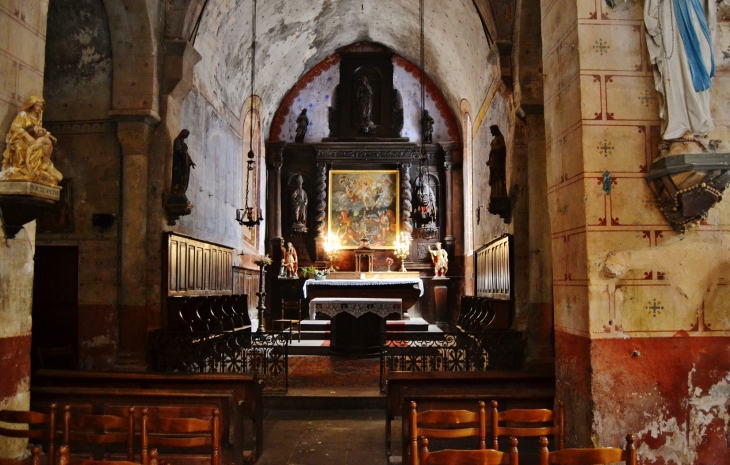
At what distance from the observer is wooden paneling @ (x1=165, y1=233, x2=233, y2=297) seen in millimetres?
10113

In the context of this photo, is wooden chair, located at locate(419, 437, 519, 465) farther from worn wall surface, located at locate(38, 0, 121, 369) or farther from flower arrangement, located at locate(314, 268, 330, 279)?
flower arrangement, located at locate(314, 268, 330, 279)

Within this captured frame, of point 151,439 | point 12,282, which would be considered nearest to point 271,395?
point 12,282

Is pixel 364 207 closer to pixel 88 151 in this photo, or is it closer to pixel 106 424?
pixel 88 151

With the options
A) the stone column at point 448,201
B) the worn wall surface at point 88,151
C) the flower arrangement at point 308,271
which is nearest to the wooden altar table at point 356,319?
the worn wall surface at point 88,151

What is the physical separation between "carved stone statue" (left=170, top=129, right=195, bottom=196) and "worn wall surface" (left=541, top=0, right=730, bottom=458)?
6.85 meters

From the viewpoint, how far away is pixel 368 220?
1741 cm

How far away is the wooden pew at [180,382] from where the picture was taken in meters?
6.35

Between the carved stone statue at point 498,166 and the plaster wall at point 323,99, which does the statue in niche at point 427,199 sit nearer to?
the plaster wall at point 323,99

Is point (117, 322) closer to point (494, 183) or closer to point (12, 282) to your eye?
point (12, 282)

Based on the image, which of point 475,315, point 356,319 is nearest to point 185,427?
point 356,319

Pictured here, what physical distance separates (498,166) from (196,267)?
18.1ft

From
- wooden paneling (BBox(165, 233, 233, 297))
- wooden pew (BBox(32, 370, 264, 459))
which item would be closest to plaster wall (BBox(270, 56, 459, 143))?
wooden paneling (BBox(165, 233, 233, 297))

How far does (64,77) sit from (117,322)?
3863 millimetres

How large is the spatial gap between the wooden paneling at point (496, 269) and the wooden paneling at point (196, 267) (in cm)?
525
